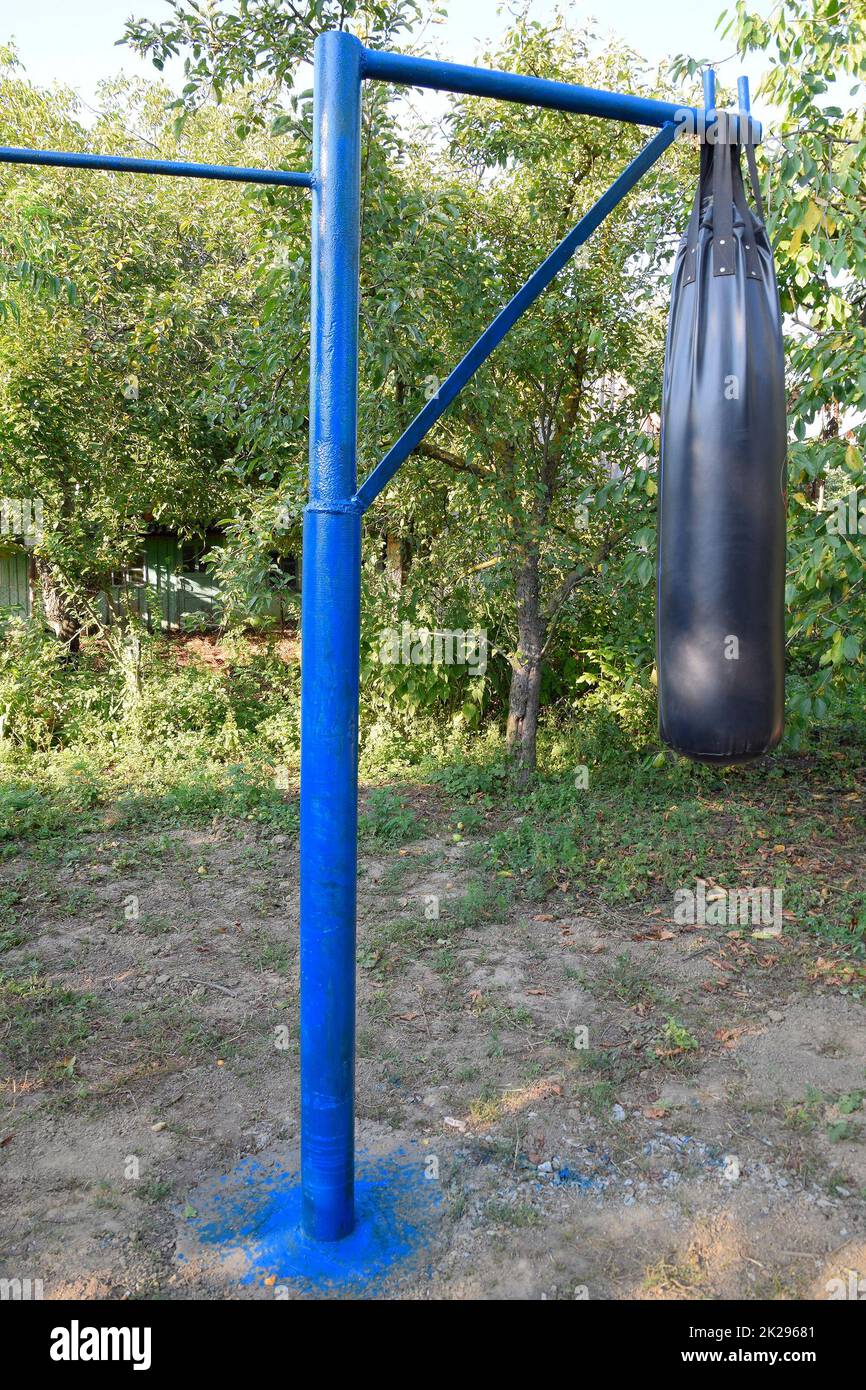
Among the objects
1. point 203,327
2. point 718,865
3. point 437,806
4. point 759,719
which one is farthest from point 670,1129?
point 203,327

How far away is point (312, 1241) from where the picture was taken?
10.3 feet

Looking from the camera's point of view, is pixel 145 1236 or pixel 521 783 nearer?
pixel 145 1236

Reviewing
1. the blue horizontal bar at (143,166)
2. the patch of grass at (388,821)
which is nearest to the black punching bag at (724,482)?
the blue horizontal bar at (143,166)

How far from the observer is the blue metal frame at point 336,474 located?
2709 mm

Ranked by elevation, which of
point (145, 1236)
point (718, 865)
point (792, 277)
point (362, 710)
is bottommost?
point (145, 1236)

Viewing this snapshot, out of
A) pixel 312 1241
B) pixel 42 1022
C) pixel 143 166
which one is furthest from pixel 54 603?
pixel 312 1241

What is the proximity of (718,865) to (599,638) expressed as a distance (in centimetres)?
300

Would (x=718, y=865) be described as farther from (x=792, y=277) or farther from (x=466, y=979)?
(x=792, y=277)

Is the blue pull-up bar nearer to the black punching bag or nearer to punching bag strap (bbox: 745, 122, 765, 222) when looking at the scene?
punching bag strap (bbox: 745, 122, 765, 222)

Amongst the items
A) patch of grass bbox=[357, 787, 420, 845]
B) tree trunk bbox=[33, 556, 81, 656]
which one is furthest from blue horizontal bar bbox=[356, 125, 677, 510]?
tree trunk bbox=[33, 556, 81, 656]

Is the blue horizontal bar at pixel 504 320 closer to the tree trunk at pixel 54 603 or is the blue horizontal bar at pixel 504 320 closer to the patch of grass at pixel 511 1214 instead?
the patch of grass at pixel 511 1214

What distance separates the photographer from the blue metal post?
2715mm

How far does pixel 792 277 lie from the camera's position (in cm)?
490

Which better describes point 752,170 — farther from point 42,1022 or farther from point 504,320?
point 42,1022
